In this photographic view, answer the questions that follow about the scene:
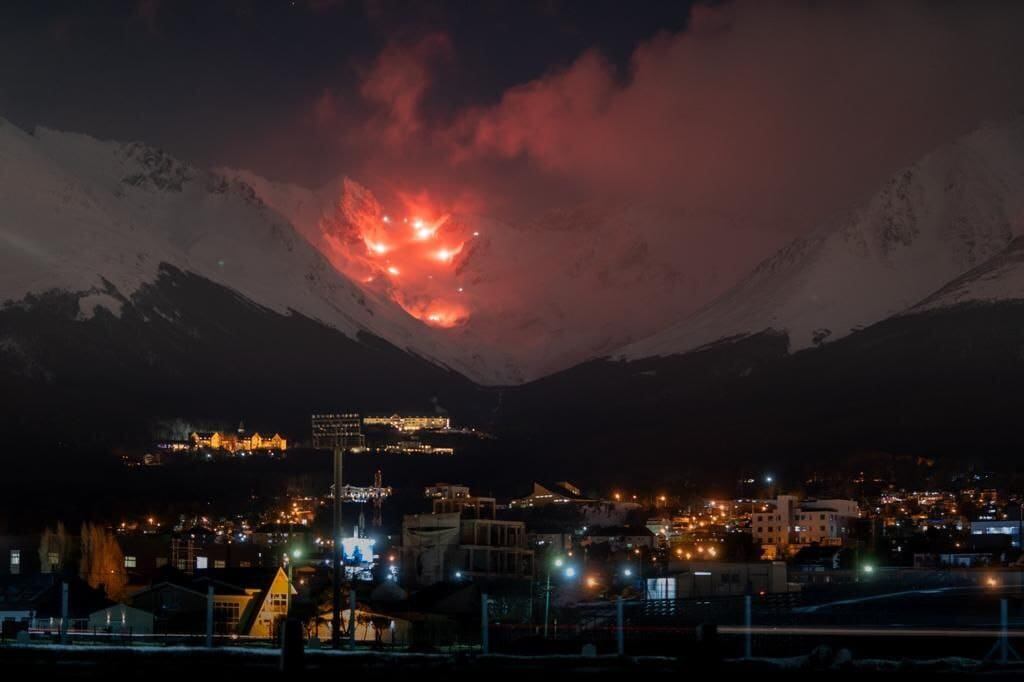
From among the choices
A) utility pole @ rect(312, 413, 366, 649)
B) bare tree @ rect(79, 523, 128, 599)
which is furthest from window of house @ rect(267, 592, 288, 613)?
bare tree @ rect(79, 523, 128, 599)

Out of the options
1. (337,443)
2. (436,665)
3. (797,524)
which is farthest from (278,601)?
(797,524)

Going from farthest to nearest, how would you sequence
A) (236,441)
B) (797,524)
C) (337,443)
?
(236,441) < (797,524) < (337,443)

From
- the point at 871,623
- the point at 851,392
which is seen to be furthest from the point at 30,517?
the point at 851,392

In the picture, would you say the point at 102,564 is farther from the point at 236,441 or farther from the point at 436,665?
the point at 236,441

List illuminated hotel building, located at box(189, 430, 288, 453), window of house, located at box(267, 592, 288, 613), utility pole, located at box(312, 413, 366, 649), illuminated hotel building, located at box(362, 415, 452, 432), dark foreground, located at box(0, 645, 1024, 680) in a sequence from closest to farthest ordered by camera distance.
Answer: dark foreground, located at box(0, 645, 1024, 680), utility pole, located at box(312, 413, 366, 649), window of house, located at box(267, 592, 288, 613), illuminated hotel building, located at box(189, 430, 288, 453), illuminated hotel building, located at box(362, 415, 452, 432)

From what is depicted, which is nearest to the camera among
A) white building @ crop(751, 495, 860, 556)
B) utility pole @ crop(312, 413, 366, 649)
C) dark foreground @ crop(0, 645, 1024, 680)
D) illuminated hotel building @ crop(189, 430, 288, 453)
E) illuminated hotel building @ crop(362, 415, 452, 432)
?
dark foreground @ crop(0, 645, 1024, 680)

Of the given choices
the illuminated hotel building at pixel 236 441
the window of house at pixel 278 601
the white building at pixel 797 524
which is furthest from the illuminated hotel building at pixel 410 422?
the window of house at pixel 278 601

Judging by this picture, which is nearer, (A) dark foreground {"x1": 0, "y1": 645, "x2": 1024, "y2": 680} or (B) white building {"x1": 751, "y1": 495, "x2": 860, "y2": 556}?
(A) dark foreground {"x1": 0, "y1": 645, "x2": 1024, "y2": 680}

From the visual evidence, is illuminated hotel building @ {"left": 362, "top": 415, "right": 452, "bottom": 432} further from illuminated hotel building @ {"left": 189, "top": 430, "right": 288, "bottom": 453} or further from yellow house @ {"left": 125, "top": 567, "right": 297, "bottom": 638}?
yellow house @ {"left": 125, "top": 567, "right": 297, "bottom": 638}

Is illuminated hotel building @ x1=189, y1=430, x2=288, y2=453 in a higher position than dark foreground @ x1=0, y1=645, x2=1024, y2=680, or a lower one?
higher

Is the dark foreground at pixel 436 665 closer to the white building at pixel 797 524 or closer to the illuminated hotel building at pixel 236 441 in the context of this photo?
the white building at pixel 797 524
